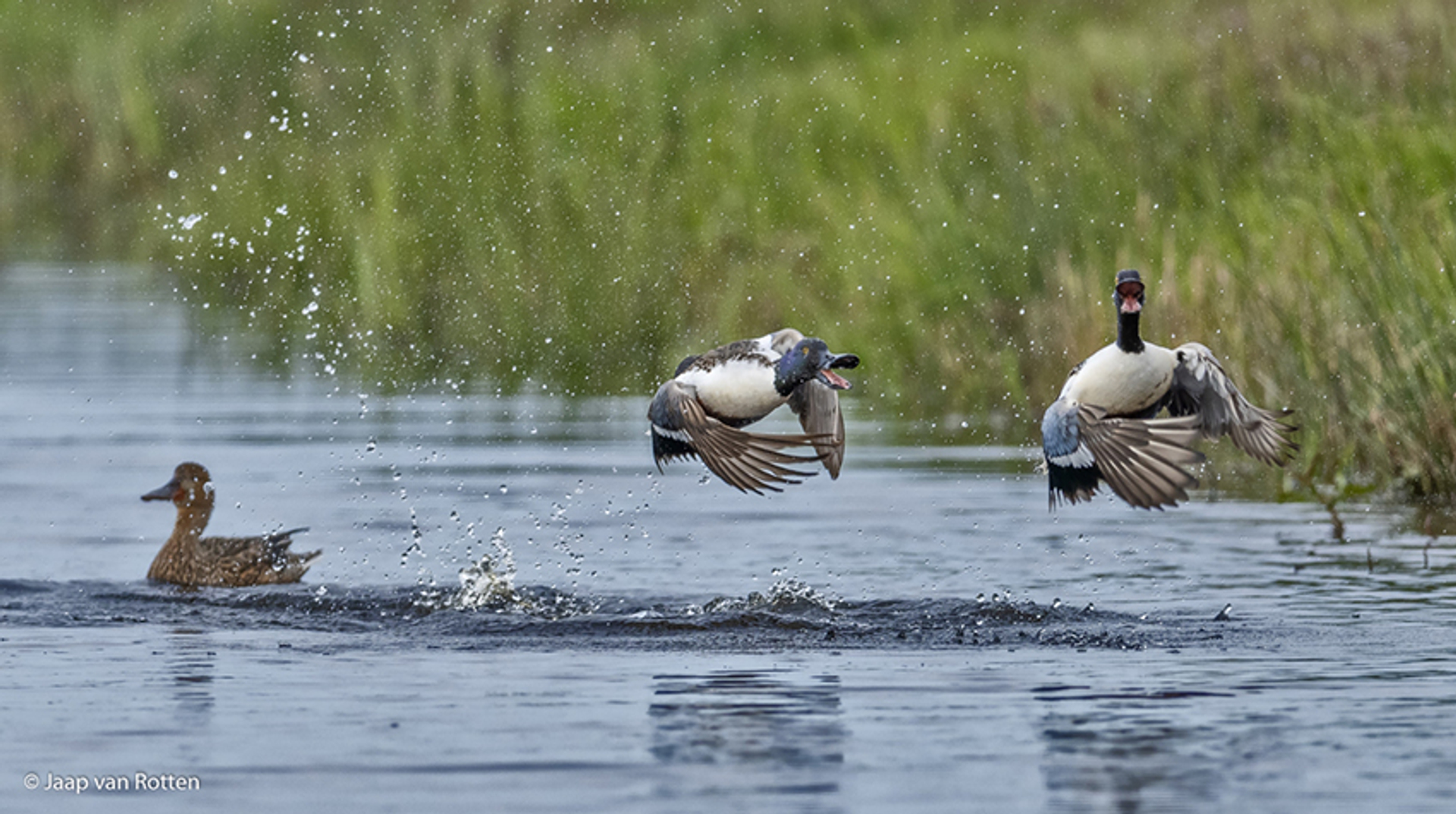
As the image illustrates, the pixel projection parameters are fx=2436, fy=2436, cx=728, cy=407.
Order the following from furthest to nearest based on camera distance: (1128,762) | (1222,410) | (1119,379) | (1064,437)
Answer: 1. (1222,410)
2. (1119,379)
3. (1064,437)
4. (1128,762)

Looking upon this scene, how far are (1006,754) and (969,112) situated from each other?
10.6 meters

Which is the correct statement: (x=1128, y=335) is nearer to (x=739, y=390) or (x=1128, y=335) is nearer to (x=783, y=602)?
(x=739, y=390)

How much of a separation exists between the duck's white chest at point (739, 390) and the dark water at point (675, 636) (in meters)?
0.80

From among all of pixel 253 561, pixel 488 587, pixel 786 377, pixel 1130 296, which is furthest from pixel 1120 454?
pixel 253 561

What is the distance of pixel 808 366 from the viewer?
8.45m

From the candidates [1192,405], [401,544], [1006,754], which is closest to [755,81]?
[401,544]

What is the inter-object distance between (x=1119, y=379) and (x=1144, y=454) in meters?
0.38

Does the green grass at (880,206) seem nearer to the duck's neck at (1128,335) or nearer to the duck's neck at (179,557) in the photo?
the duck's neck at (1128,335)

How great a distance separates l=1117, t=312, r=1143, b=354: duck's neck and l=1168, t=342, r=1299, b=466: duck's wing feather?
0.36 metres

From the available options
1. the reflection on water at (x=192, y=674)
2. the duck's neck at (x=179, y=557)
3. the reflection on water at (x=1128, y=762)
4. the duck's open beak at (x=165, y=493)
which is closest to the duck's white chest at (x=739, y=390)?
the reflection on water at (x=192, y=674)

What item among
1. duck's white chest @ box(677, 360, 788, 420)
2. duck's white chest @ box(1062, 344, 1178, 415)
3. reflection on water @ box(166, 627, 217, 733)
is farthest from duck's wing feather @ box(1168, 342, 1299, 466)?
reflection on water @ box(166, 627, 217, 733)

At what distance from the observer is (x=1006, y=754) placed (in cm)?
652

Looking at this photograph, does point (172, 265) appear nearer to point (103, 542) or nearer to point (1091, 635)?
point (103, 542)

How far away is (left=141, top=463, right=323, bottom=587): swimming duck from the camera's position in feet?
33.9
